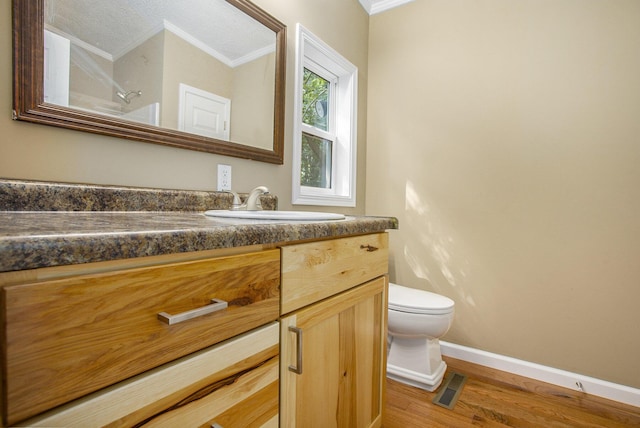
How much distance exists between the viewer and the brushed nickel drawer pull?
49 cm

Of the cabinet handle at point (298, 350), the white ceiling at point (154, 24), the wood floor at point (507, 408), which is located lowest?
the wood floor at point (507, 408)

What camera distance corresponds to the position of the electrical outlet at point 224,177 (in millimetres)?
1328

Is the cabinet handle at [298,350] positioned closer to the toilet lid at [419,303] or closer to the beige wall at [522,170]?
the toilet lid at [419,303]

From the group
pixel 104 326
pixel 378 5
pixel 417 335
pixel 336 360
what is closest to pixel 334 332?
pixel 336 360

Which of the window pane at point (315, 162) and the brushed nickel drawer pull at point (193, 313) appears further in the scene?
the window pane at point (315, 162)

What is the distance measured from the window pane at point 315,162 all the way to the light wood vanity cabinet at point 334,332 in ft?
3.15

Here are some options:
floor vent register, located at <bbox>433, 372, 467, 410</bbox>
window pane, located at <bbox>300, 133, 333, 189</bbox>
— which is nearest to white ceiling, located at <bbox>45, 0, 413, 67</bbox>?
window pane, located at <bbox>300, 133, 333, 189</bbox>

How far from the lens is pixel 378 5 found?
2.29 meters

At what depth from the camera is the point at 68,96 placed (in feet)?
Result: 2.95

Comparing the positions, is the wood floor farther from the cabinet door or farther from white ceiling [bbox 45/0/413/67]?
white ceiling [bbox 45/0/413/67]

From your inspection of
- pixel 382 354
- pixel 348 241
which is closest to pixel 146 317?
pixel 348 241

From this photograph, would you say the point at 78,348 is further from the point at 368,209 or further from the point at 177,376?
the point at 368,209

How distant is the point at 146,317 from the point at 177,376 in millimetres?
121

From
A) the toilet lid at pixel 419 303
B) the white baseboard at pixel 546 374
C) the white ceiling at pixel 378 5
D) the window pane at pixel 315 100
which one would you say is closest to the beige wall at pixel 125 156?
the window pane at pixel 315 100
